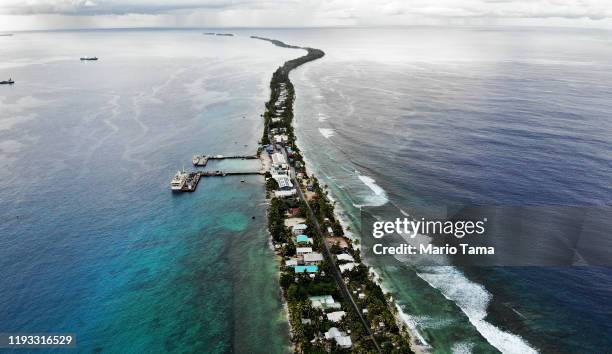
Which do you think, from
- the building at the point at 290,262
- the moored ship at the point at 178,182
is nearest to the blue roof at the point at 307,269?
the building at the point at 290,262

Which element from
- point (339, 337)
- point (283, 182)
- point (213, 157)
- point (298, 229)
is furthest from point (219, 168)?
point (339, 337)

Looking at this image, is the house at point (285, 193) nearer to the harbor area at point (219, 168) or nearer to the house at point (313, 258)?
the harbor area at point (219, 168)

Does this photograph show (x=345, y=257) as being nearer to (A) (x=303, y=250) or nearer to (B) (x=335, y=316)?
(A) (x=303, y=250)

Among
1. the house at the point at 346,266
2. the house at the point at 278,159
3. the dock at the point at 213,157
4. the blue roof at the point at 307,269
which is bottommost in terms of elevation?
the blue roof at the point at 307,269

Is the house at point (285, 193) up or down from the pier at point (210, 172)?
down

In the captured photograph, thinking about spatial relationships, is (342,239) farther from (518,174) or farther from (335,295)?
(518,174)

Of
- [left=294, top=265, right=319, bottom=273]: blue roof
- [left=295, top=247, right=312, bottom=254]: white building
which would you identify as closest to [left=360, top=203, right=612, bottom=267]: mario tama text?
[left=295, top=247, right=312, bottom=254]: white building

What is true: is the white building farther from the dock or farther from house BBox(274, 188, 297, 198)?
the dock
